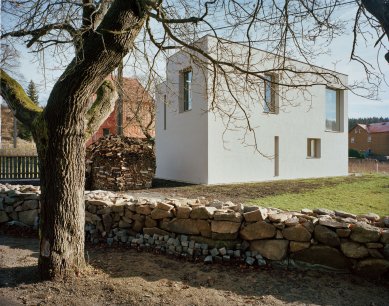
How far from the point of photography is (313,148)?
17438mm

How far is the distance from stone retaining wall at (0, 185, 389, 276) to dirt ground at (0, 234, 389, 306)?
0.19 metres

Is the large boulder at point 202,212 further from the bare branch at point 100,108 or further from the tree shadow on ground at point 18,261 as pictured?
the tree shadow on ground at point 18,261

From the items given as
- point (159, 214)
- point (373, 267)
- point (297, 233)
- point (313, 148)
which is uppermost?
point (313, 148)

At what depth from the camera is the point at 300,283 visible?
3.76 metres

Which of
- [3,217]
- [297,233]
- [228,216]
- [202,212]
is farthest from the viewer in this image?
[3,217]

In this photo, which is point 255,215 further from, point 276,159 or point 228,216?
point 276,159

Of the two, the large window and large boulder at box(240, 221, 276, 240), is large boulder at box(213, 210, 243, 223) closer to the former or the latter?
large boulder at box(240, 221, 276, 240)

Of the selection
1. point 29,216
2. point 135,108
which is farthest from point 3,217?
point 135,108

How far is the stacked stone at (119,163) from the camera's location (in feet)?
34.1

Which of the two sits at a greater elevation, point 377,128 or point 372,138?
point 377,128

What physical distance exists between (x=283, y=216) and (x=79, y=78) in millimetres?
3120

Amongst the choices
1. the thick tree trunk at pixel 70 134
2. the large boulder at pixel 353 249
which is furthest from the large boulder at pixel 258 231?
the thick tree trunk at pixel 70 134

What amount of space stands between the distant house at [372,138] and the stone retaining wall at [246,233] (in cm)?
5621

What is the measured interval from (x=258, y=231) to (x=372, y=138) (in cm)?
6052
